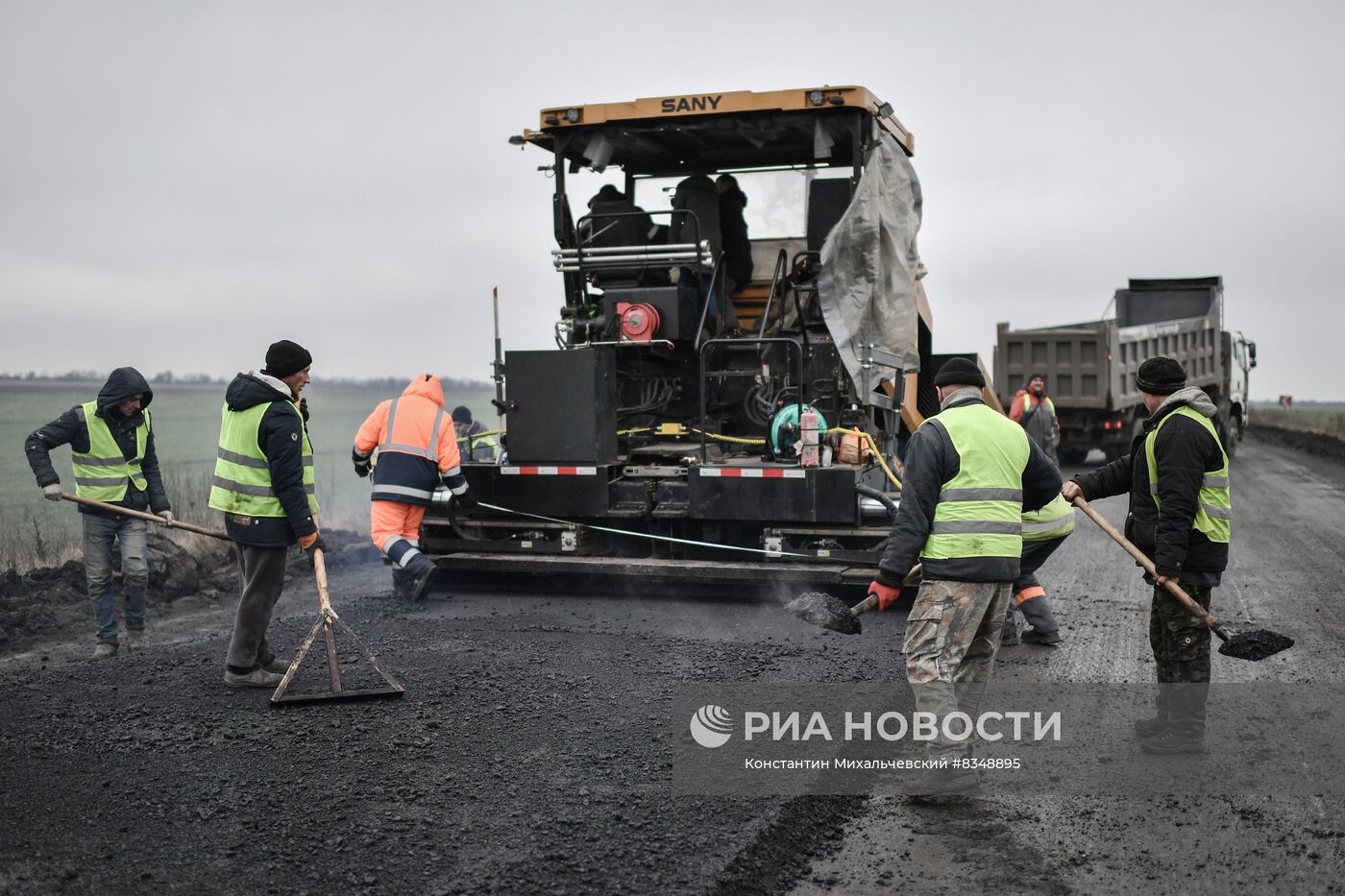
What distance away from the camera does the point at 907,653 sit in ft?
14.2

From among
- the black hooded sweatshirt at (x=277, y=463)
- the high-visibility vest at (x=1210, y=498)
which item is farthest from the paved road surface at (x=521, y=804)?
the high-visibility vest at (x=1210, y=498)

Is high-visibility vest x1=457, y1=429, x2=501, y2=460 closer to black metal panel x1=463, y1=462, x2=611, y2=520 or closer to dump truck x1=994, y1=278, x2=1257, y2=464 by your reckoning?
black metal panel x1=463, y1=462, x2=611, y2=520

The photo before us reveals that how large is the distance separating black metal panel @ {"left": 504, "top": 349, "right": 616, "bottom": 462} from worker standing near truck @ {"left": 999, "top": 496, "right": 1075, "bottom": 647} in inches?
108

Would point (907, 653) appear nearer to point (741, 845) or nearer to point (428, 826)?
point (741, 845)

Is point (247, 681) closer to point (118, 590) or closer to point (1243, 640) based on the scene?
point (118, 590)

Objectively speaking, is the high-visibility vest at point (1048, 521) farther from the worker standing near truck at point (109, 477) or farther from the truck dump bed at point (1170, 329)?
Answer: the truck dump bed at point (1170, 329)

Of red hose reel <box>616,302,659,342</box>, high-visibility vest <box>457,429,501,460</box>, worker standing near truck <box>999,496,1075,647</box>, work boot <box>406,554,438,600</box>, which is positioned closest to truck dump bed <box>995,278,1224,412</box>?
high-visibility vest <box>457,429,501,460</box>

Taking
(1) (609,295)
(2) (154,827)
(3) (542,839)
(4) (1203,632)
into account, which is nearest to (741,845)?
(3) (542,839)

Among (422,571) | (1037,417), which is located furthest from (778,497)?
(1037,417)

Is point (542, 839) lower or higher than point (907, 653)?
lower

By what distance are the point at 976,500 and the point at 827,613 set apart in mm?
732

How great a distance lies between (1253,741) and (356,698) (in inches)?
151

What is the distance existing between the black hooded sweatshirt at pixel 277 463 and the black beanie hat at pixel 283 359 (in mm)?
46

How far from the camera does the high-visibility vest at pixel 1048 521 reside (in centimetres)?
624
